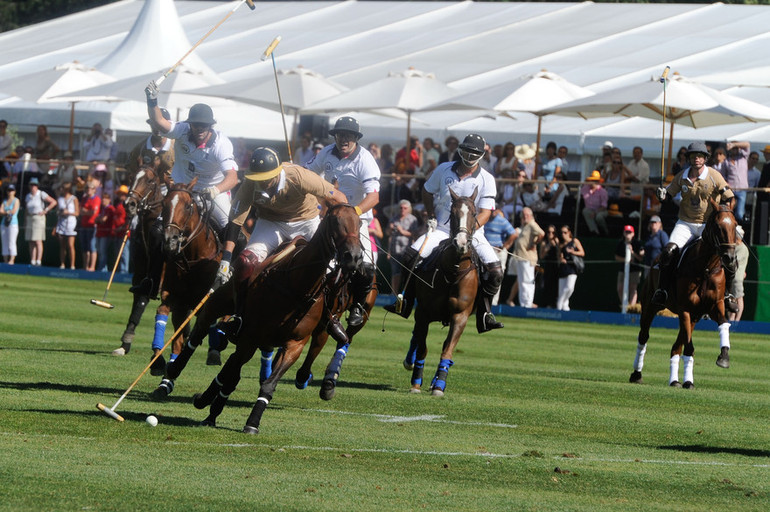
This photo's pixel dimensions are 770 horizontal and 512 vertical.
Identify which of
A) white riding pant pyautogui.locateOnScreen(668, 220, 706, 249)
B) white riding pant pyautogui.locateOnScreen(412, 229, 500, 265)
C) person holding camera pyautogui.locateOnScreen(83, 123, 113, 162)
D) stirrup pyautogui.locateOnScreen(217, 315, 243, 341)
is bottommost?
stirrup pyautogui.locateOnScreen(217, 315, 243, 341)

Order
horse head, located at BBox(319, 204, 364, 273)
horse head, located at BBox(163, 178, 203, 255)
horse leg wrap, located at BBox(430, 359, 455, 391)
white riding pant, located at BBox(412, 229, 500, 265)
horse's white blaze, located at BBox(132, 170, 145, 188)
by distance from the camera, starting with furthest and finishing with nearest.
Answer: horse's white blaze, located at BBox(132, 170, 145, 188)
white riding pant, located at BBox(412, 229, 500, 265)
horse leg wrap, located at BBox(430, 359, 455, 391)
horse head, located at BBox(163, 178, 203, 255)
horse head, located at BBox(319, 204, 364, 273)

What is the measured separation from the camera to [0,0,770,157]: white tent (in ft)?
115

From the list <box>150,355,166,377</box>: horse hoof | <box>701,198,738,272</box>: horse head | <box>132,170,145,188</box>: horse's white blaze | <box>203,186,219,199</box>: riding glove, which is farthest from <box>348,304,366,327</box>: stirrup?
<box>701,198,738,272</box>: horse head

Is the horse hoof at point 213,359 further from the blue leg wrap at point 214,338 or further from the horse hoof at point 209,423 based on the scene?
the horse hoof at point 209,423

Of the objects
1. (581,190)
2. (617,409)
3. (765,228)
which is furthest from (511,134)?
(617,409)

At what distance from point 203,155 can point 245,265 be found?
338 centimetres

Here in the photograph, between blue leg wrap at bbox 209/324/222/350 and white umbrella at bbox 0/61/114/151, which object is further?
white umbrella at bbox 0/61/114/151

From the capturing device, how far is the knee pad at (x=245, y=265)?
11.0 meters

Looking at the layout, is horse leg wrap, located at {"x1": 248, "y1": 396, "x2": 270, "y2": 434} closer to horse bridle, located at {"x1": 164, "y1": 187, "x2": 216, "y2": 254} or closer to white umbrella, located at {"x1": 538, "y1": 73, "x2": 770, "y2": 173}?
horse bridle, located at {"x1": 164, "y1": 187, "x2": 216, "y2": 254}

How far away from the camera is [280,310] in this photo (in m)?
10.6

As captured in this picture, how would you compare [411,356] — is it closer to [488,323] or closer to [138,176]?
[488,323]

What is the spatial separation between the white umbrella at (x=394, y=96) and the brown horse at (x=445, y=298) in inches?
578

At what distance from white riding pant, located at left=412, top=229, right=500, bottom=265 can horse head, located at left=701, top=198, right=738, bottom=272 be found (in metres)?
2.78

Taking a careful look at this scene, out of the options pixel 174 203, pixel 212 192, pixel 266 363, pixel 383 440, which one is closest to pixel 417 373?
pixel 266 363
